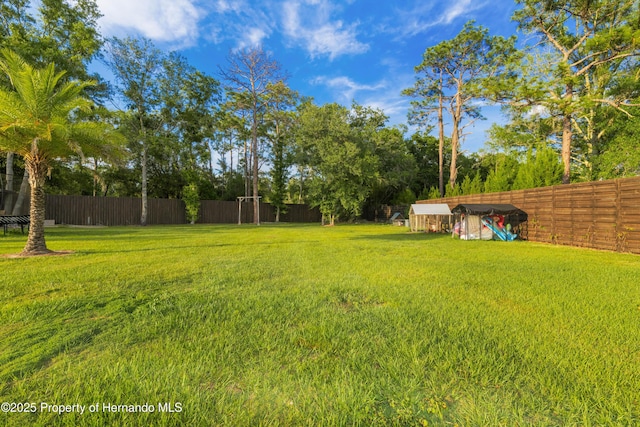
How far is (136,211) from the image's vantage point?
74.0 ft

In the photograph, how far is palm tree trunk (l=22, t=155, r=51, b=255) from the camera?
7.04m

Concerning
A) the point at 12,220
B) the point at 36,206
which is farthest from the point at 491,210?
the point at 12,220

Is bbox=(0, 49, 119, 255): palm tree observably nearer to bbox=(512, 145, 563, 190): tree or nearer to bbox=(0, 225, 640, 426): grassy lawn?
bbox=(0, 225, 640, 426): grassy lawn

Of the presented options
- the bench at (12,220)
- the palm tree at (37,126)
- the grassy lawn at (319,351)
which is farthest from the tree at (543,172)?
the bench at (12,220)

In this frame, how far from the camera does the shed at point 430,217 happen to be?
1727 centimetres

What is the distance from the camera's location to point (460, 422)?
154cm

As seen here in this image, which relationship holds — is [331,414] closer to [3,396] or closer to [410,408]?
[410,408]

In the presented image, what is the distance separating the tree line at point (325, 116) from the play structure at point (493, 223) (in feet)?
11.1

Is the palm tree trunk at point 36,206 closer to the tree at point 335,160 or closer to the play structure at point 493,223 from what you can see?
the play structure at point 493,223

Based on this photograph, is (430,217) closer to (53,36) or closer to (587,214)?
(587,214)

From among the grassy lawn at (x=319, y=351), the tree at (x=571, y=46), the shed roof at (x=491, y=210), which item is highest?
the tree at (x=571, y=46)

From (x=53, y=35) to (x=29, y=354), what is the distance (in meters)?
23.5

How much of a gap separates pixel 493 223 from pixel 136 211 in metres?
24.1

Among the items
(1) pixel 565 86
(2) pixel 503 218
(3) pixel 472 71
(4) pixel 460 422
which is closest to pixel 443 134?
(3) pixel 472 71
